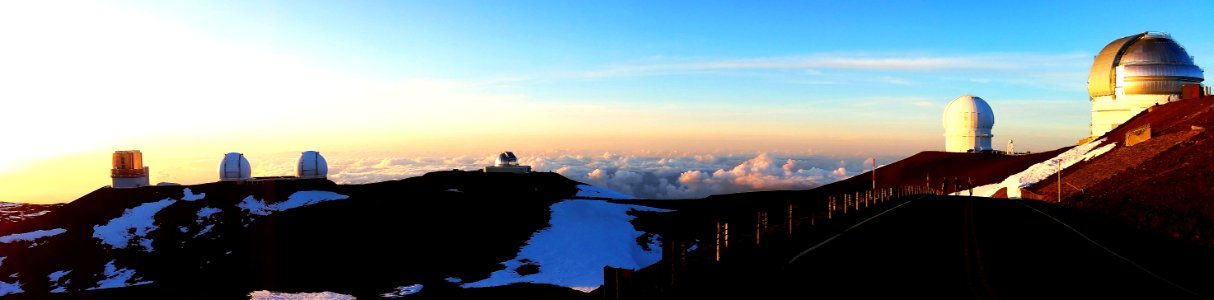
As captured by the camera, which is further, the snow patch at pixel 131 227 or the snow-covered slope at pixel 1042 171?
the snow patch at pixel 131 227

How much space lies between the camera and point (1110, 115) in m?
91.9

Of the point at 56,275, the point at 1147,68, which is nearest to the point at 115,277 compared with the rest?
the point at 56,275

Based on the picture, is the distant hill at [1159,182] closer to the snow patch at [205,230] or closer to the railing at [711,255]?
the railing at [711,255]

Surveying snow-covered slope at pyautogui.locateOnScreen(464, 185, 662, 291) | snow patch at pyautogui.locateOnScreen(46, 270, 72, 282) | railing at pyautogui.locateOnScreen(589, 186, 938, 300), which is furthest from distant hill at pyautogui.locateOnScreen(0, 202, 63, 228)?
railing at pyautogui.locateOnScreen(589, 186, 938, 300)

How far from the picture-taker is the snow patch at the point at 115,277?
56.1 m

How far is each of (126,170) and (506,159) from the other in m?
42.1

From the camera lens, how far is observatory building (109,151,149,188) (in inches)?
3150

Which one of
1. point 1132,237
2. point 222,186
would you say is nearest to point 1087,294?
point 1132,237

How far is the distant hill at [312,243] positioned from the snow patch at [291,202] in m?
0.14

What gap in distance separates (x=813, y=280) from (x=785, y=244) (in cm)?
759

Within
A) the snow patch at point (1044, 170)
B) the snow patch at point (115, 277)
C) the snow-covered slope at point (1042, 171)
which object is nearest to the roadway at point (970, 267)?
the snow patch at point (1044, 170)

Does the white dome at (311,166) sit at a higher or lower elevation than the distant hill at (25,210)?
higher

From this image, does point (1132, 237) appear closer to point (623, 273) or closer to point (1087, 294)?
point (1087, 294)

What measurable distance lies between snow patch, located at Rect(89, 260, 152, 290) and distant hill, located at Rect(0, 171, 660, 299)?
0.46ft
